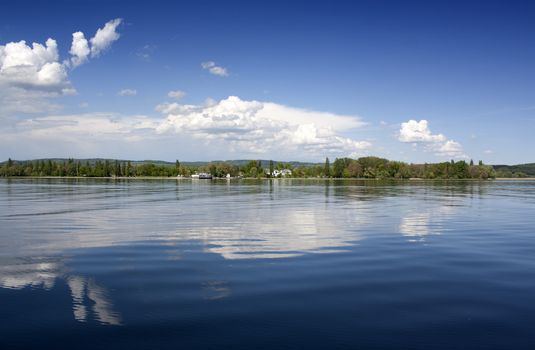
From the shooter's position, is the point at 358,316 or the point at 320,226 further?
the point at 320,226

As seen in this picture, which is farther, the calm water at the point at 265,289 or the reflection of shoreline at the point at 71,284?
the reflection of shoreline at the point at 71,284

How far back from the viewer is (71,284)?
1329 cm

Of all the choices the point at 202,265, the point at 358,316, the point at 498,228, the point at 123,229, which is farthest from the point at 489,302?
the point at 123,229

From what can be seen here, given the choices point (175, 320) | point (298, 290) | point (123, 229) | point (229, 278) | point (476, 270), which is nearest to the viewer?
point (175, 320)

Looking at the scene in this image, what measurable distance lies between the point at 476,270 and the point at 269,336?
9.85 metres

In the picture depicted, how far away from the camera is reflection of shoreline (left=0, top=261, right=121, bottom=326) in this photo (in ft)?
34.4

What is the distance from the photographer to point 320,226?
2816cm

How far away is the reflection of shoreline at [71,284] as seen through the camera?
34.4 feet

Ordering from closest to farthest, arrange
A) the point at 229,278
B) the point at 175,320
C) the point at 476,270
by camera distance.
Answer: the point at 175,320 < the point at 229,278 < the point at 476,270

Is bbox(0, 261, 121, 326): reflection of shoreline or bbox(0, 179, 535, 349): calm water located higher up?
bbox(0, 261, 121, 326): reflection of shoreline

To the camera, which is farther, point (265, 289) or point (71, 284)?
point (71, 284)

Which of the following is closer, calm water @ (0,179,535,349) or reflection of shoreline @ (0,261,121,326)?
calm water @ (0,179,535,349)

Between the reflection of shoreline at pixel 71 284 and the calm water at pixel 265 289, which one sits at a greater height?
the reflection of shoreline at pixel 71 284

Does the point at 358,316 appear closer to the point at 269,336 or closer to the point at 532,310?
the point at 269,336
